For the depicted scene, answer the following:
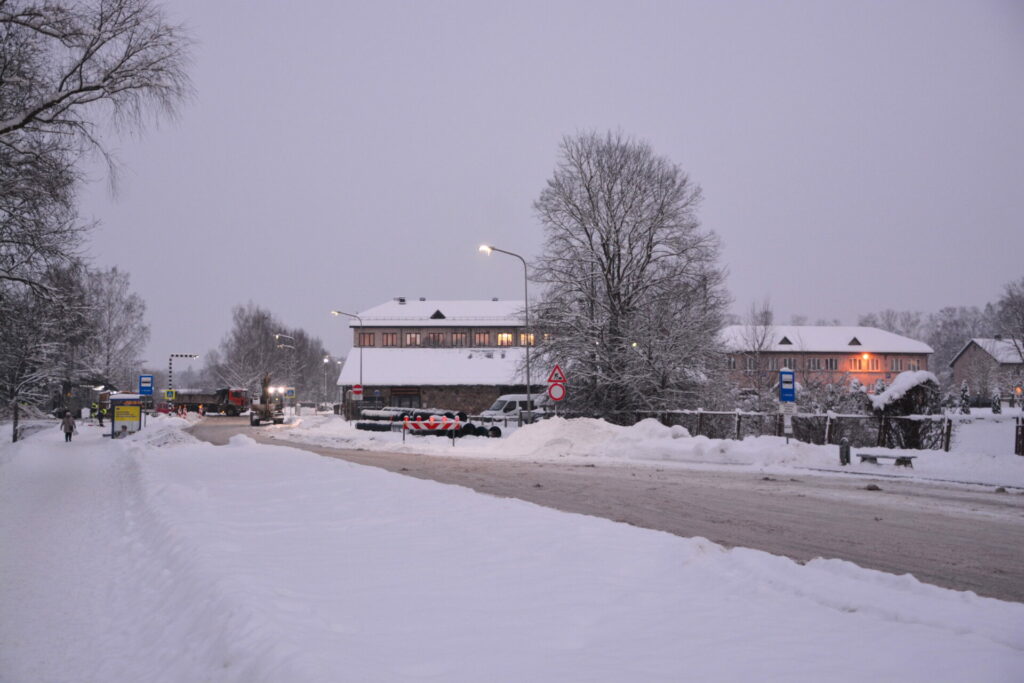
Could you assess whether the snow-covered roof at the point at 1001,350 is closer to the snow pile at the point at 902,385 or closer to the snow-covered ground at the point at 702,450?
the snow-covered ground at the point at 702,450

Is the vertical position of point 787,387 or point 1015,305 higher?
point 1015,305

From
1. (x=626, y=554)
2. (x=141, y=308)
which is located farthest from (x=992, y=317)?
(x=626, y=554)

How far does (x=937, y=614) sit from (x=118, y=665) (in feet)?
21.0

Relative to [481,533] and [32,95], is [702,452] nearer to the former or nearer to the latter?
[481,533]

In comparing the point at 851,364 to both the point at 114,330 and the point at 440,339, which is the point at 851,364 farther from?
the point at 114,330

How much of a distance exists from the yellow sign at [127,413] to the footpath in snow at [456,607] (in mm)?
31452

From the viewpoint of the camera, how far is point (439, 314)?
91.3 metres

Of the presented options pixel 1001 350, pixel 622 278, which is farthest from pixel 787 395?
pixel 1001 350

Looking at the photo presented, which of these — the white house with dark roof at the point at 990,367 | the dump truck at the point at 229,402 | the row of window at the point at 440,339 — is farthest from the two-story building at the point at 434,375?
the white house with dark roof at the point at 990,367

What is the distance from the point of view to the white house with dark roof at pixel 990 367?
7975cm

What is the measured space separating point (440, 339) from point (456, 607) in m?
84.1

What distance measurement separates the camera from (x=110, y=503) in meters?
13.9

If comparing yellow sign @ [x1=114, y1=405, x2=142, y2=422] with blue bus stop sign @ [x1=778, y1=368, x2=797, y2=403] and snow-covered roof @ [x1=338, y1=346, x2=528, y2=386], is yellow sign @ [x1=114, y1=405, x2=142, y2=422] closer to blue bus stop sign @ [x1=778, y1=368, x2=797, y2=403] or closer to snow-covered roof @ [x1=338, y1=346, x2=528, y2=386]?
snow-covered roof @ [x1=338, y1=346, x2=528, y2=386]

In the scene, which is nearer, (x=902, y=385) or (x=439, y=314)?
(x=902, y=385)
